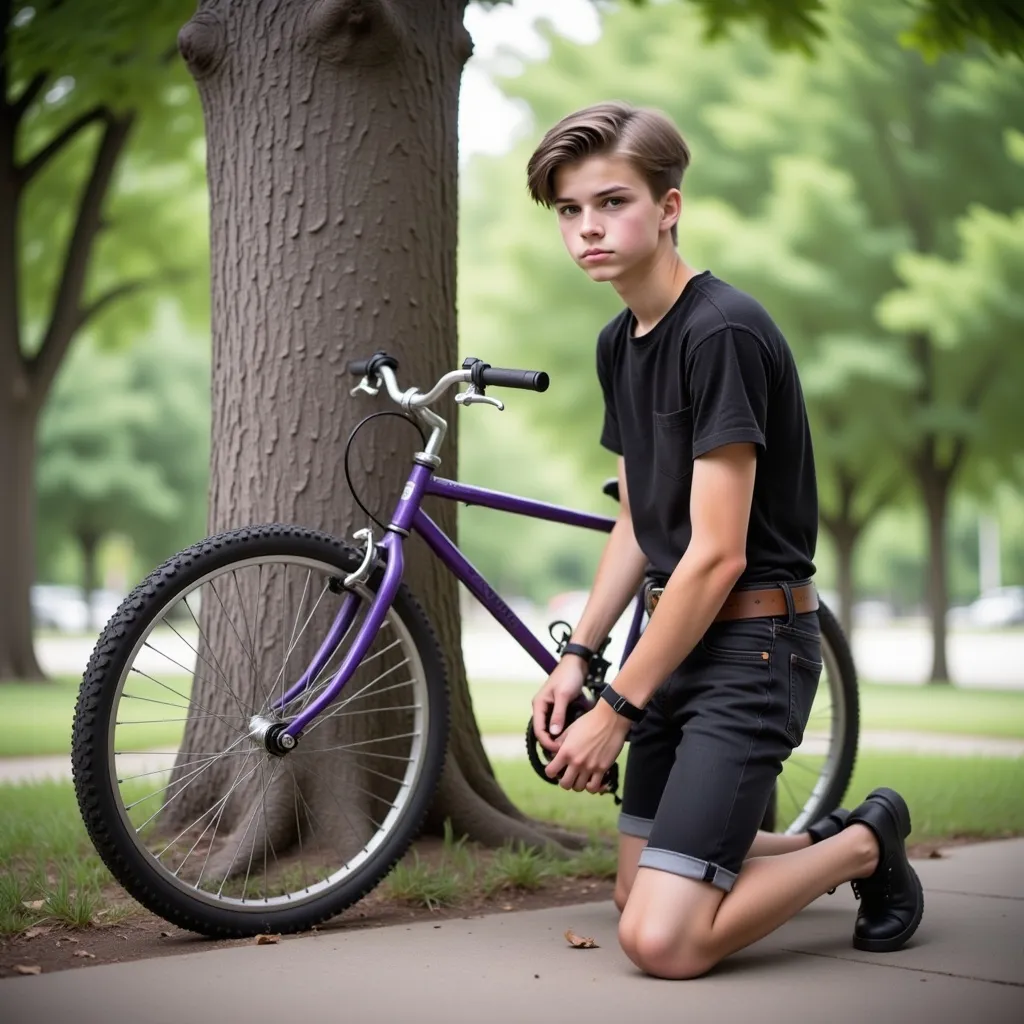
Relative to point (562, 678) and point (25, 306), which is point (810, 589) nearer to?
point (562, 678)

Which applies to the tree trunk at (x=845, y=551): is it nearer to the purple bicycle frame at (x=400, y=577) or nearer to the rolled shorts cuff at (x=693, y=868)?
the purple bicycle frame at (x=400, y=577)

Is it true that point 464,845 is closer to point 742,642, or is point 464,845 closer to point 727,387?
point 742,642

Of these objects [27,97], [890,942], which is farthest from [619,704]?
[27,97]

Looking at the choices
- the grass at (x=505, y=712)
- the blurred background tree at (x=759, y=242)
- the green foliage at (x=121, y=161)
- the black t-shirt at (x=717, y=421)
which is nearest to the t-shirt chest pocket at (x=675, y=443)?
the black t-shirt at (x=717, y=421)

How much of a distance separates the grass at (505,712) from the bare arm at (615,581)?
3.86 metres

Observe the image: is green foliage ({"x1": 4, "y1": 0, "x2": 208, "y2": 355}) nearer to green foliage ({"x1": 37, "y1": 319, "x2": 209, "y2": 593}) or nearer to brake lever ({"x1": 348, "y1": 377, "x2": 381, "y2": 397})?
brake lever ({"x1": 348, "y1": 377, "x2": 381, "y2": 397})

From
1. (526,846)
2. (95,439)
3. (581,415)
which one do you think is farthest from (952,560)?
(526,846)

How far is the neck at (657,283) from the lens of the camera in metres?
3.48

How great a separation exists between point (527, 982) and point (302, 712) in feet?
2.76

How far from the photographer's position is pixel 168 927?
3543mm

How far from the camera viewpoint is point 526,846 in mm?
4406

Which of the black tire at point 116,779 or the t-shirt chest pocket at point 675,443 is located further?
the t-shirt chest pocket at point 675,443

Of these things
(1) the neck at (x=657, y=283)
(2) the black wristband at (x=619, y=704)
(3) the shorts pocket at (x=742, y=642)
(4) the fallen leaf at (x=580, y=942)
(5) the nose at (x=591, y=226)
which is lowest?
(4) the fallen leaf at (x=580, y=942)

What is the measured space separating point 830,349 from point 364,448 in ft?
41.5
